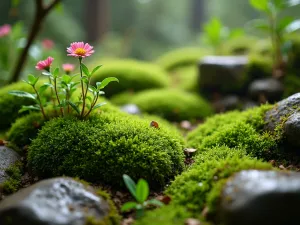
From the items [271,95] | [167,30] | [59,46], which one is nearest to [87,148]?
[271,95]

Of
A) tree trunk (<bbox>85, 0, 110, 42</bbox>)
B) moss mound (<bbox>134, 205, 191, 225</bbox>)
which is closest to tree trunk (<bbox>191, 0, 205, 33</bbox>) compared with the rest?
tree trunk (<bbox>85, 0, 110, 42</bbox>)

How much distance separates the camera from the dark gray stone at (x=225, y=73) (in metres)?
5.48

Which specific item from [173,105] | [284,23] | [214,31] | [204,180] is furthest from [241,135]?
[214,31]

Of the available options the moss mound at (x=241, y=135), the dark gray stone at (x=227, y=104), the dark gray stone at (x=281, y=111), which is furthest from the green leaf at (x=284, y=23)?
the dark gray stone at (x=281, y=111)

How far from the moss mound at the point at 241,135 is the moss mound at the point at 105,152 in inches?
19.1

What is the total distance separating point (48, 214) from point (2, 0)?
1055 cm

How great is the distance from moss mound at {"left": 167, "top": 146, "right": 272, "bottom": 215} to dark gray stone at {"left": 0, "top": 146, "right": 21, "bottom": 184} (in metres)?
1.52

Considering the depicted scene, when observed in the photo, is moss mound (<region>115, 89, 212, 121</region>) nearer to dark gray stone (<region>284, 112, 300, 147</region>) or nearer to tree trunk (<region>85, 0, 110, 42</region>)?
dark gray stone (<region>284, 112, 300, 147</region>)

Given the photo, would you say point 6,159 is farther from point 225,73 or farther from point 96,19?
point 96,19

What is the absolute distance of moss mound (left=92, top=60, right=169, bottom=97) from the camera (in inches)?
236

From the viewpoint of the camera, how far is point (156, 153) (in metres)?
2.85

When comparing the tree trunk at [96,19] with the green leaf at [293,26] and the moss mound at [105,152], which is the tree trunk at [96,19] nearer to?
the green leaf at [293,26]

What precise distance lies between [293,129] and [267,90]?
2.35 meters

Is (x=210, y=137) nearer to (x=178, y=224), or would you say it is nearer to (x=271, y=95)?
(x=178, y=224)
